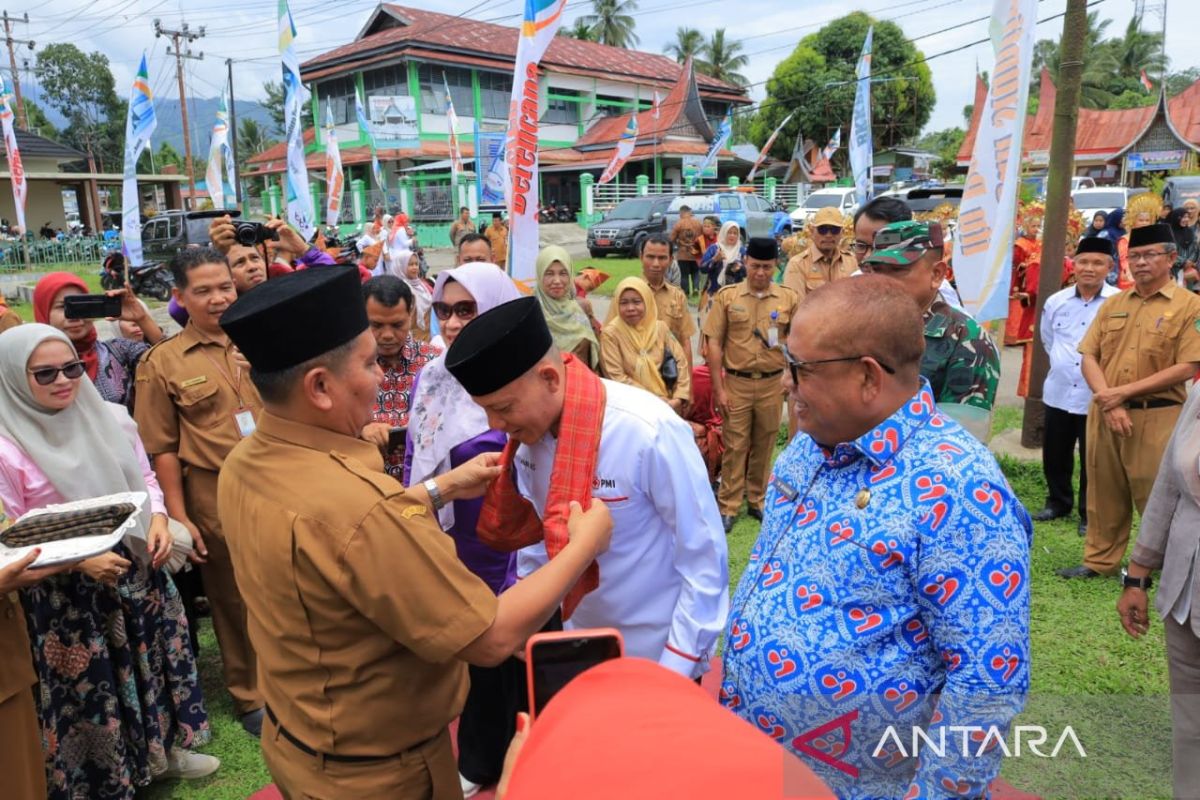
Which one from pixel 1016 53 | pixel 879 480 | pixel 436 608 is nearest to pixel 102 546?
pixel 436 608

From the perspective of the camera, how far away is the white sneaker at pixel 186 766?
10.7 ft

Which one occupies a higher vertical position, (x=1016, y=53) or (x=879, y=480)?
(x=1016, y=53)

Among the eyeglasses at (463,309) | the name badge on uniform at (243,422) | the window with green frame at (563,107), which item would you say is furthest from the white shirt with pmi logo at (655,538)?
the window with green frame at (563,107)

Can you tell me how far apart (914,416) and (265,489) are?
1.33 metres

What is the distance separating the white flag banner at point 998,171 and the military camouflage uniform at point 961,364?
7.71ft

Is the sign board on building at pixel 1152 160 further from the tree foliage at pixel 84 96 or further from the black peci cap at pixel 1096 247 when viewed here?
the tree foliage at pixel 84 96

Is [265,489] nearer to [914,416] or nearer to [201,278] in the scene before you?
[914,416]

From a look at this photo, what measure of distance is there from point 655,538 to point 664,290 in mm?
4477

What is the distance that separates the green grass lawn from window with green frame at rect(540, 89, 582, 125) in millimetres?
Answer: 35125

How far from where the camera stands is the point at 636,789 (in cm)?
59

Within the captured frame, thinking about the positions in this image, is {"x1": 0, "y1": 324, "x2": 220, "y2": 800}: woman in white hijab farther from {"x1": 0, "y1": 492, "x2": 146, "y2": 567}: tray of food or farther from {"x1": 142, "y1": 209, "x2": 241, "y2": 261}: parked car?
{"x1": 142, "y1": 209, "x2": 241, "y2": 261}: parked car

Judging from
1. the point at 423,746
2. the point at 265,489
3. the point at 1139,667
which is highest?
the point at 265,489

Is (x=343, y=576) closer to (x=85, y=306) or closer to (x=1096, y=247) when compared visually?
(x=85, y=306)

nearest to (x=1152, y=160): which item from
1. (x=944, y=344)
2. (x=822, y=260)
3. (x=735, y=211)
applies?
(x=735, y=211)
